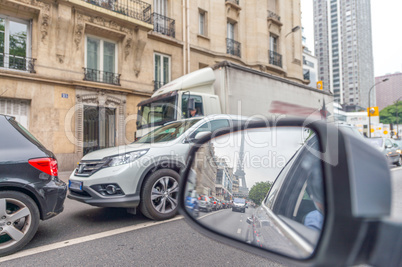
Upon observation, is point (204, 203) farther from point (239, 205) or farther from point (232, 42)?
point (232, 42)

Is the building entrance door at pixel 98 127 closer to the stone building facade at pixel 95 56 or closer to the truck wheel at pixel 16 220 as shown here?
the stone building facade at pixel 95 56

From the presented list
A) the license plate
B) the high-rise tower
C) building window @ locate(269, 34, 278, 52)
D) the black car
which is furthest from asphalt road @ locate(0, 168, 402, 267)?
the high-rise tower

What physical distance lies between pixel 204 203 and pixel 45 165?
2584mm

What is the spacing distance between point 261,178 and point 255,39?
1863 centimetres

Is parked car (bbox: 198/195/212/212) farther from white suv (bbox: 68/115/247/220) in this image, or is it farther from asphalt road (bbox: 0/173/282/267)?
white suv (bbox: 68/115/247/220)

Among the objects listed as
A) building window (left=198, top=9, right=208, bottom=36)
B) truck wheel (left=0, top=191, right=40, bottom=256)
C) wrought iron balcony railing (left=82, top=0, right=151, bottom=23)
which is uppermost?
building window (left=198, top=9, right=208, bottom=36)

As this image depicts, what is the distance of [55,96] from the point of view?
11.1m

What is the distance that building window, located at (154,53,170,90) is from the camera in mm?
14453

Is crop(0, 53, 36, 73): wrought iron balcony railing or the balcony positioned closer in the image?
crop(0, 53, 36, 73): wrought iron balcony railing

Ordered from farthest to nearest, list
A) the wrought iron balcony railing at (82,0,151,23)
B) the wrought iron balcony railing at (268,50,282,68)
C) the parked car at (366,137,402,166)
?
the wrought iron balcony railing at (268,50,282,68), the wrought iron balcony railing at (82,0,151,23), the parked car at (366,137,402,166)

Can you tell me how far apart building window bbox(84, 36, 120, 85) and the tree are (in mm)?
12454

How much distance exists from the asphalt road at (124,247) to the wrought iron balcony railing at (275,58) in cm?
1759

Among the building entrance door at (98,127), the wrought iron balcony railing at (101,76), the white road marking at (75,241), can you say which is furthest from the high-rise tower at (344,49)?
the white road marking at (75,241)

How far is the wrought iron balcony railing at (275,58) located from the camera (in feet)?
63.1
